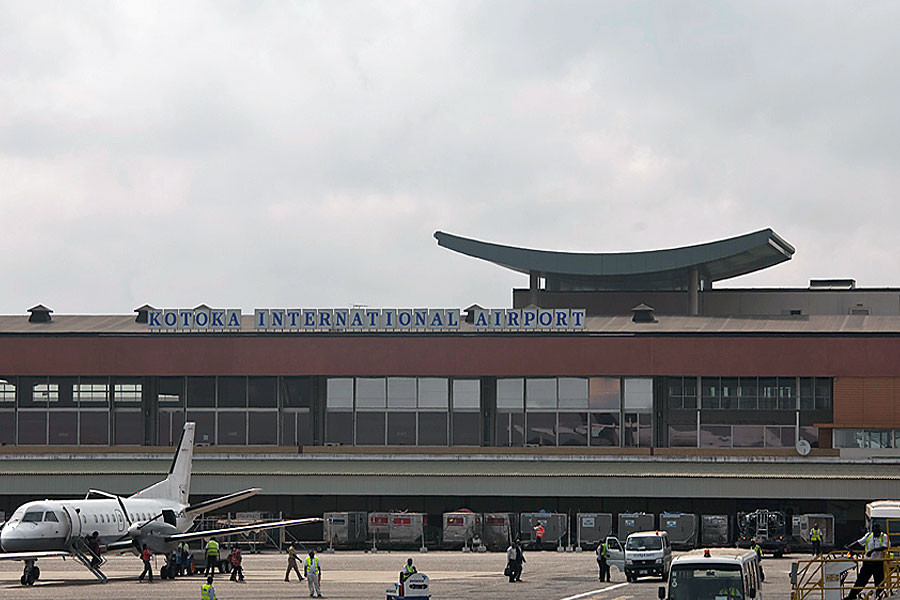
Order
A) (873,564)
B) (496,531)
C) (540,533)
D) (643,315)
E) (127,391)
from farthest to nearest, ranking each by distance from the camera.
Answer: (643,315) → (127,391) → (496,531) → (540,533) → (873,564)

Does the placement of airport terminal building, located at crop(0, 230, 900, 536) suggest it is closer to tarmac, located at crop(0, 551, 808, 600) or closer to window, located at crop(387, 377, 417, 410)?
window, located at crop(387, 377, 417, 410)

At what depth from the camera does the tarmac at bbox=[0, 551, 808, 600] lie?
55.0m

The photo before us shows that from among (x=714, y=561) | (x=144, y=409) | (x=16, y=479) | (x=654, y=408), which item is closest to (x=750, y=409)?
(x=654, y=408)

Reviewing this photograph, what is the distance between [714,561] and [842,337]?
5724 cm

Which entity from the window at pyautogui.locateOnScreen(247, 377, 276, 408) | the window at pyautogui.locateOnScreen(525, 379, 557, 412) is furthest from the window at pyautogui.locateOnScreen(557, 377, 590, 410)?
the window at pyautogui.locateOnScreen(247, 377, 276, 408)

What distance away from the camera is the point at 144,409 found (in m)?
100

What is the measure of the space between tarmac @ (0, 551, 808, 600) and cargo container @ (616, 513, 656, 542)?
693 cm

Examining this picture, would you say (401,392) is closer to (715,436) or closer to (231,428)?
(231,428)

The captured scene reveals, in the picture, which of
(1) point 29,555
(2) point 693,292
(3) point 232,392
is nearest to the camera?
(1) point 29,555

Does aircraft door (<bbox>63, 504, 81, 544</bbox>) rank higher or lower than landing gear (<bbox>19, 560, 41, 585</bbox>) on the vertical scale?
higher

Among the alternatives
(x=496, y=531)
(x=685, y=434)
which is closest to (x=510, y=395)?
(x=685, y=434)

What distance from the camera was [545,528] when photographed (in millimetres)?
88375

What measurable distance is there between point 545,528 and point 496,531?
3.33 m

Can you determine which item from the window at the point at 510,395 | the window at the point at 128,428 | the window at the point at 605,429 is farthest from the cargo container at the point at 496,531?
the window at the point at 128,428
